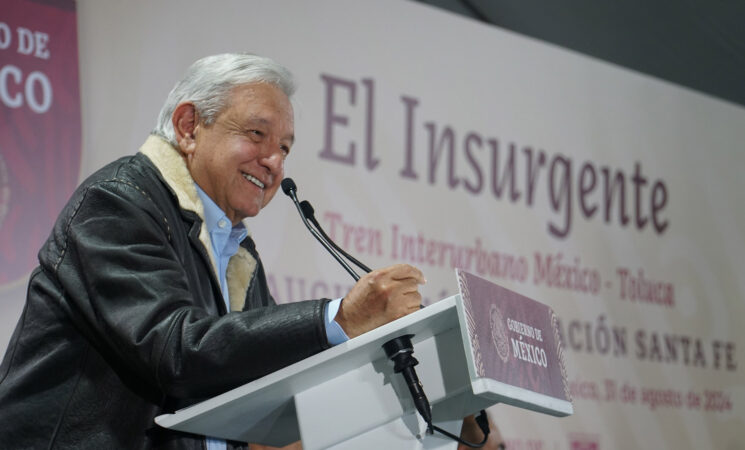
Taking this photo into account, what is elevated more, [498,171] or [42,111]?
[42,111]

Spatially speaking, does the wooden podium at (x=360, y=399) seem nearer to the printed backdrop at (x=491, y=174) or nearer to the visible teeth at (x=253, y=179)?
the visible teeth at (x=253, y=179)

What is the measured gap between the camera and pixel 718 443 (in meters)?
4.76

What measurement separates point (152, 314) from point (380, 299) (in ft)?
1.10

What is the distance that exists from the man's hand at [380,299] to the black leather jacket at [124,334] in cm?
5

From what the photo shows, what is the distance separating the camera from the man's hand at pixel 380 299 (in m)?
1.44

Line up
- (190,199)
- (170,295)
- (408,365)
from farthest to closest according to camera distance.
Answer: (190,199), (170,295), (408,365)

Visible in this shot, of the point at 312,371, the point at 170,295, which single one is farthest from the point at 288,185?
the point at 312,371

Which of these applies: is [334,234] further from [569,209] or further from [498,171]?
[569,209]

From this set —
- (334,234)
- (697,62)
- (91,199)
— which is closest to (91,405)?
(91,199)

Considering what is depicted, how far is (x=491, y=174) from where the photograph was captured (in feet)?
13.2

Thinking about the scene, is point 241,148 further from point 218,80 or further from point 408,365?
point 408,365

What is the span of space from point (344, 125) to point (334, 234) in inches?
15.5

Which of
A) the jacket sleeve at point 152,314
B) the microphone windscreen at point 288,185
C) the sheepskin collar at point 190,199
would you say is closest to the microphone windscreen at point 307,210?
the microphone windscreen at point 288,185

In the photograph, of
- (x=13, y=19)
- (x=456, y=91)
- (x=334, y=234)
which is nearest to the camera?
(x=13, y=19)
